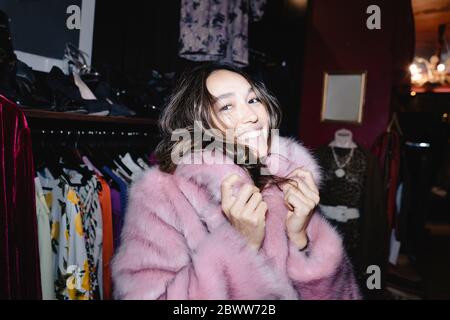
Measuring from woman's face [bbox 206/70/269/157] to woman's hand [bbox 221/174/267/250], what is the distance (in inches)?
6.6

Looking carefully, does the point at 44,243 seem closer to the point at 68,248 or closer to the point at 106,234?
the point at 68,248

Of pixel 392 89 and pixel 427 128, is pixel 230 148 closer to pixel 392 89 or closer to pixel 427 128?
pixel 392 89

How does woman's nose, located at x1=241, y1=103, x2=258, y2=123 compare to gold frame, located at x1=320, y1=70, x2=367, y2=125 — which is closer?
woman's nose, located at x1=241, y1=103, x2=258, y2=123

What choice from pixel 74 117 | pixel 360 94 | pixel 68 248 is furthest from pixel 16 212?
pixel 360 94

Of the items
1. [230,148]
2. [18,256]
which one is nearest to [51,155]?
[18,256]

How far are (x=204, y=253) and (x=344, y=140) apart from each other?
1639mm

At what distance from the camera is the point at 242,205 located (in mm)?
801

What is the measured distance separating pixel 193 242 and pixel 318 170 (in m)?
0.48

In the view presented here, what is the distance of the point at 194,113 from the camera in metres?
0.95

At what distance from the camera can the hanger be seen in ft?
7.12

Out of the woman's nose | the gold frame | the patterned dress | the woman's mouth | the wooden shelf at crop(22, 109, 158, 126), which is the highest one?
the gold frame

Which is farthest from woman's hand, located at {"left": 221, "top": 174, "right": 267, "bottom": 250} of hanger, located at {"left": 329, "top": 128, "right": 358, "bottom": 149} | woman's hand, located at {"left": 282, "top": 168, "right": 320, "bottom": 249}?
hanger, located at {"left": 329, "top": 128, "right": 358, "bottom": 149}

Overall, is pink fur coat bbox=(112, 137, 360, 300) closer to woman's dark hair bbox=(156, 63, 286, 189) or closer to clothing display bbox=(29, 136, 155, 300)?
woman's dark hair bbox=(156, 63, 286, 189)

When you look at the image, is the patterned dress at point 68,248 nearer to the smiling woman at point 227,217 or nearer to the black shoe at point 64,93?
A: the black shoe at point 64,93
